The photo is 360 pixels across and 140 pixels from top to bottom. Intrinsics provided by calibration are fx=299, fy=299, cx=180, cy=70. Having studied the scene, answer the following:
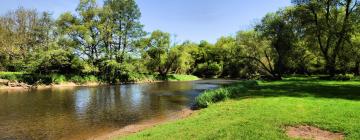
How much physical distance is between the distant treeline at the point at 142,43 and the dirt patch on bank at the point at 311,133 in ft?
112

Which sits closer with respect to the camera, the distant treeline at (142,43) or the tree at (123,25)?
the distant treeline at (142,43)

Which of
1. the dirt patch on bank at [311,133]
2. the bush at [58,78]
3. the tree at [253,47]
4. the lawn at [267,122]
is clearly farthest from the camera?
the tree at [253,47]

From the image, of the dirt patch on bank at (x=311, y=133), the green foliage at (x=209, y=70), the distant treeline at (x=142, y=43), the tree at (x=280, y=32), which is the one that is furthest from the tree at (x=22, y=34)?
the dirt patch on bank at (x=311, y=133)

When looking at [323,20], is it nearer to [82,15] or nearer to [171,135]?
[171,135]

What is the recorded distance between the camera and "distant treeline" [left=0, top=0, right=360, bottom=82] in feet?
152

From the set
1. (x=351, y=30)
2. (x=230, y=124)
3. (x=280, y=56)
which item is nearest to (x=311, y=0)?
(x=351, y=30)

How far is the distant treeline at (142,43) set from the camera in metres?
46.2

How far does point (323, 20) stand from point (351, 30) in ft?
14.6

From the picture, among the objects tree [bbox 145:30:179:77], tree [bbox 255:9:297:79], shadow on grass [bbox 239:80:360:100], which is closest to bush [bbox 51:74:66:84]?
tree [bbox 145:30:179:77]

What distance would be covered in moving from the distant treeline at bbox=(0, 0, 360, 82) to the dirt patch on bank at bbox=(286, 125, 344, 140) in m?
34.1

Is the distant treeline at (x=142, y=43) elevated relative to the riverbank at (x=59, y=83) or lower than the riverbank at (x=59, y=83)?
elevated

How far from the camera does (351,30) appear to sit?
137ft

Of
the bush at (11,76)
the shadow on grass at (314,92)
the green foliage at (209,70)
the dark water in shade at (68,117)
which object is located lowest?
the dark water in shade at (68,117)

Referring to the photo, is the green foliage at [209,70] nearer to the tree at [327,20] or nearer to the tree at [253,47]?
the tree at [253,47]
